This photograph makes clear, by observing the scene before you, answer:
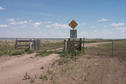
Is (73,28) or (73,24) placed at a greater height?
(73,24)

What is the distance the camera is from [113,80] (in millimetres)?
6336

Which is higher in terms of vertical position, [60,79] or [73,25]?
[73,25]

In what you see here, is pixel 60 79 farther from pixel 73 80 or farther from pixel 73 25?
pixel 73 25

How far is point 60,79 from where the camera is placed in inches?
255

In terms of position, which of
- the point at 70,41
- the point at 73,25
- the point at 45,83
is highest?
the point at 73,25

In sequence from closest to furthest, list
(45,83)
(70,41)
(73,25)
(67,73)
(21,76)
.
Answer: (45,83), (21,76), (67,73), (73,25), (70,41)

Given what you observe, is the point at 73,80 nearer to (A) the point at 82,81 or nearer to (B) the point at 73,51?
(A) the point at 82,81

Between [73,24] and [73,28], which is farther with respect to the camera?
[73,28]

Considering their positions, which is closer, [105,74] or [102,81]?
[102,81]

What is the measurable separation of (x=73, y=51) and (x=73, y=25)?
2.55 m

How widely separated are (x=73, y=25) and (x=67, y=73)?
279 inches

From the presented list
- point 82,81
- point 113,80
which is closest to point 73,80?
point 82,81

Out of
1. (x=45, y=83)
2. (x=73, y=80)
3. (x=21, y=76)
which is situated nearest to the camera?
(x=45, y=83)

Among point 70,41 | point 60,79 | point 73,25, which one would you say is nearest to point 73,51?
point 70,41
